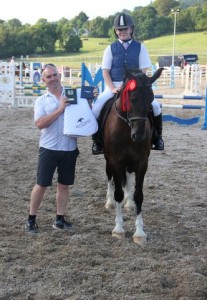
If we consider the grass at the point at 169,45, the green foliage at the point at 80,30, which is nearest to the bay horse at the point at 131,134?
the green foliage at the point at 80,30

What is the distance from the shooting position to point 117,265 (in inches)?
162

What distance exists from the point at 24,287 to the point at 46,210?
207cm

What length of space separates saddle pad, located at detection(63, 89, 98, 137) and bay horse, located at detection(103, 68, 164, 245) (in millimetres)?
223

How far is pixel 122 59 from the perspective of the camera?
5.30m

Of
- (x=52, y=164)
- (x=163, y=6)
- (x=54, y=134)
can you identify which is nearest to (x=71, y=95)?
(x=54, y=134)

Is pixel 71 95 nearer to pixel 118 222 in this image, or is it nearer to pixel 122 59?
pixel 122 59

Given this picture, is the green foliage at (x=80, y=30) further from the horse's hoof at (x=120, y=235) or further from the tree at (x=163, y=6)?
the horse's hoof at (x=120, y=235)

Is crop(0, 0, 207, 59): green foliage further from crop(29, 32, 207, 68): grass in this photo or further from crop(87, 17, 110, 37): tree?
crop(29, 32, 207, 68): grass

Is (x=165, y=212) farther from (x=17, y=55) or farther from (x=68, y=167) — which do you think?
(x=17, y=55)

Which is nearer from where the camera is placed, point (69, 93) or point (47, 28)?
point (69, 93)

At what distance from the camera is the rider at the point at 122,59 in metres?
5.24

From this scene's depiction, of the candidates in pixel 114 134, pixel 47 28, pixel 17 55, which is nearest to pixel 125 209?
pixel 114 134

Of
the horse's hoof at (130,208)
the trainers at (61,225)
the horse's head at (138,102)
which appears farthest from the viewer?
the horse's hoof at (130,208)

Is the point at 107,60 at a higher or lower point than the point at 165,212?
higher
